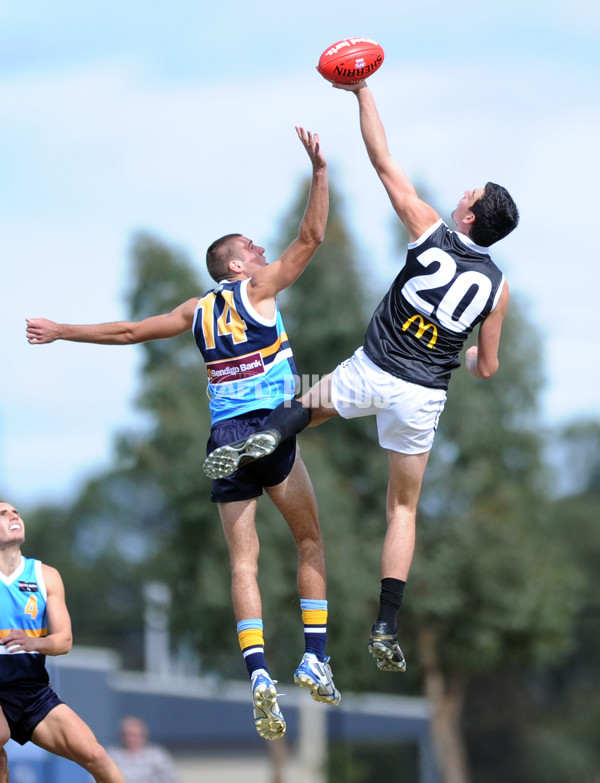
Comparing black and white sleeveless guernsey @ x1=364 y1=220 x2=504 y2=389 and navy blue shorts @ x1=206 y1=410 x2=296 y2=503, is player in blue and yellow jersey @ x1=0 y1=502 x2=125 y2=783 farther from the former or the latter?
black and white sleeveless guernsey @ x1=364 y1=220 x2=504 y2=389

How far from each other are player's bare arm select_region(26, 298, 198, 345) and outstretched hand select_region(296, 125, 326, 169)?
114 centimetres

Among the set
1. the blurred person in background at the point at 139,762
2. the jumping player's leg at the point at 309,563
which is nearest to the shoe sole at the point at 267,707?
the jumping player's leg at the point at 309,563

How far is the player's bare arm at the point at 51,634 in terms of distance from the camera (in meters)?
7.25

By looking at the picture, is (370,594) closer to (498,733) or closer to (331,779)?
(331,779)

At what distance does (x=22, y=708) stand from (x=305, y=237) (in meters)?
3.38

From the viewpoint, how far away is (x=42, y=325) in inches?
284

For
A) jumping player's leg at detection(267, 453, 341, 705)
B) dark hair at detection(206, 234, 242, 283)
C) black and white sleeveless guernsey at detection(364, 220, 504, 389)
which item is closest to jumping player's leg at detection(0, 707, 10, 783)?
jumping player's leg at detection(267, 453, 341, 705)

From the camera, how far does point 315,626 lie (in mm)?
7066

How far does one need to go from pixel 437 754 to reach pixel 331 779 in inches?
122

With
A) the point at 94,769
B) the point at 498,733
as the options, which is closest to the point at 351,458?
the point at 498,733

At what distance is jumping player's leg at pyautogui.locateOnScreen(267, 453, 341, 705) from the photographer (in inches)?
272

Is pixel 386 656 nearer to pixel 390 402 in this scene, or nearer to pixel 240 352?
pixel 390 402

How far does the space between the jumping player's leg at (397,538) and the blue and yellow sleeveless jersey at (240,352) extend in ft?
2.67

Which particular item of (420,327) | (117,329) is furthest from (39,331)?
(420,327)
